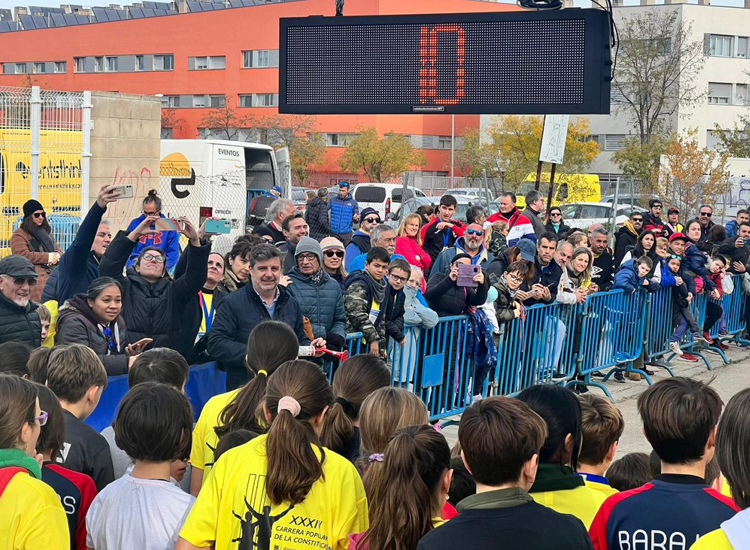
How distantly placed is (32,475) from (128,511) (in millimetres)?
403

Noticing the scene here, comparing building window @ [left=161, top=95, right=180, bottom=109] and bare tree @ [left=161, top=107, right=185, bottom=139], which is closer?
bare tree @ [left=161, top=107, right=185, bottom=139]

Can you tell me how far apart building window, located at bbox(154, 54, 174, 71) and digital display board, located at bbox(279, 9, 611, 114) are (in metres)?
55.7

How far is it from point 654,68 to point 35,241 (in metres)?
44.8

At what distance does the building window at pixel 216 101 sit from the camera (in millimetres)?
60531

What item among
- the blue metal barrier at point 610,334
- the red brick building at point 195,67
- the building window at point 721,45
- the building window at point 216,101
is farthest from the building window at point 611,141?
the blue metal barrier at point 610,334

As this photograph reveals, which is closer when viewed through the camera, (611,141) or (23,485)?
(23,485)

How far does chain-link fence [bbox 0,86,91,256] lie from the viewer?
48.5ft

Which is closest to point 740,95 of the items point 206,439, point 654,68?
point 654,68

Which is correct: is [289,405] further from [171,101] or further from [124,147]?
[171,101]

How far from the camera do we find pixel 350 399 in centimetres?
437

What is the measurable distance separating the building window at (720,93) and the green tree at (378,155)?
19391 mm

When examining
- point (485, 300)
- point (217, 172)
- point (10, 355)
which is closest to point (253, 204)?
point (217, 172)

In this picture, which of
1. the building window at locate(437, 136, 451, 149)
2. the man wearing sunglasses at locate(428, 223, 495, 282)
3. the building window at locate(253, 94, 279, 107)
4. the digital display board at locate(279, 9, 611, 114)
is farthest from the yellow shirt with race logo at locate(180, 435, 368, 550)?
the building window at locate(437, 136, 451, 149)

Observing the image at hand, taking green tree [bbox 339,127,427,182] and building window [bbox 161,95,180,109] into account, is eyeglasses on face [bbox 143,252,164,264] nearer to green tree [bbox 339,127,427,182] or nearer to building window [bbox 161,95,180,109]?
green tree [bbox 339,127,427,182]
